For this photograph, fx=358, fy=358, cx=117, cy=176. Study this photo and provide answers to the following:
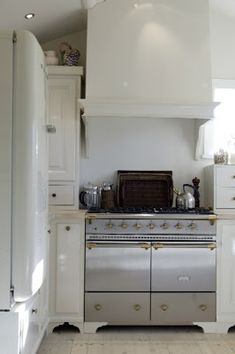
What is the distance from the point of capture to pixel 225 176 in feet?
10.4

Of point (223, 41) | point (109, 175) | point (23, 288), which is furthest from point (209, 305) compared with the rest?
point (223, 41)

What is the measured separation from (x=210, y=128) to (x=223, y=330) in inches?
73.4

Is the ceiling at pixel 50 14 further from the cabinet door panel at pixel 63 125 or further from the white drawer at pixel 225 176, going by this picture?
the white drawer at pixel 225 176

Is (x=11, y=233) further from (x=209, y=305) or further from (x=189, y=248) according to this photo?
(x=209, y=305)

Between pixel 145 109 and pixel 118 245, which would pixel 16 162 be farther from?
pixel 145 109

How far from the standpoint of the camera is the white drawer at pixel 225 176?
316cm

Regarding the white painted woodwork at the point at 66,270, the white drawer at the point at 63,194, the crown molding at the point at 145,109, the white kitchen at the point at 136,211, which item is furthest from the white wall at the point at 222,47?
the white painted woodwork at the point at 66,270

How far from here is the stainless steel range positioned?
292 cm

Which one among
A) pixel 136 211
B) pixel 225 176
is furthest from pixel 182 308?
pixel 225 176

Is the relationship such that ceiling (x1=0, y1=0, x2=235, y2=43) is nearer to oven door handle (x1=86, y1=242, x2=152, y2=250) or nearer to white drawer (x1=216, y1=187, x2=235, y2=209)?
white drawer (x1=216, y1=187, x2=235, y2=209)

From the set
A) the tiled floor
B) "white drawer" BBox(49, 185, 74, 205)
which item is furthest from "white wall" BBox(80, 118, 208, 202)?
the tiled floor

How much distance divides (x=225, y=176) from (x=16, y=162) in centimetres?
200

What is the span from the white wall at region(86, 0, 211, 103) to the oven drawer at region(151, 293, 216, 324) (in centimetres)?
165

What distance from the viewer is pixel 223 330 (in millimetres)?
2967
